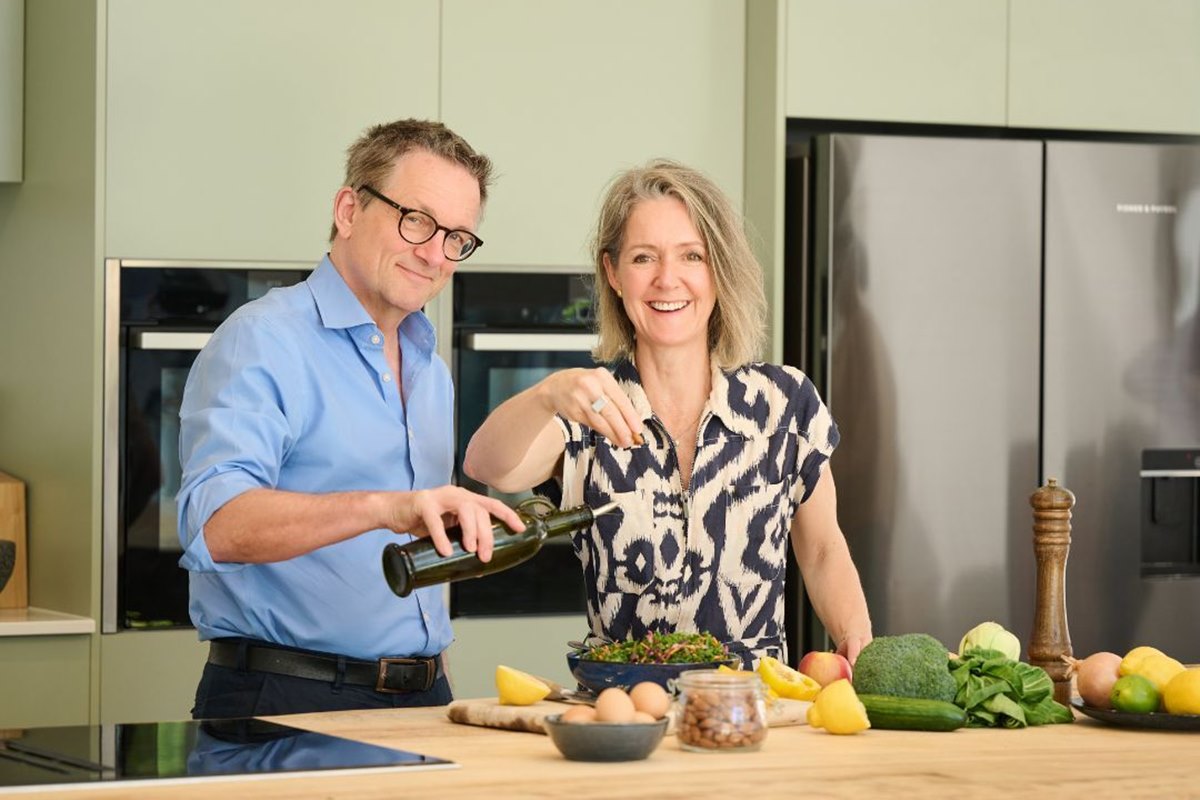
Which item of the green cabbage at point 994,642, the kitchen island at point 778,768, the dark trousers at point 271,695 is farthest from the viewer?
the dark trousers at point 271,695

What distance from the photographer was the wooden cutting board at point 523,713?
1.82m

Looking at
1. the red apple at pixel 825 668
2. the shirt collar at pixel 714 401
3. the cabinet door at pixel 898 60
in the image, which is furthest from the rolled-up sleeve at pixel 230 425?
the cabinet door at pixel 898 60

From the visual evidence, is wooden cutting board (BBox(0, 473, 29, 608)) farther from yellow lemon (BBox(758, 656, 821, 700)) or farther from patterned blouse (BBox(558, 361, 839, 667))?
yellow lemon (BBox(758, 656, 821, 700))

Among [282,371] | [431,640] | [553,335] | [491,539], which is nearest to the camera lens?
[491,539]

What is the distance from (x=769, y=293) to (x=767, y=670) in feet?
5.69

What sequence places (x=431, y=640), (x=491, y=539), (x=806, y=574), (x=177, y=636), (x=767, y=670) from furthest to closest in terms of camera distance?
(x=177, y=636), (x=806, y=574), (x=431, y=640), (x=767, y=670), (x=491, y=539)

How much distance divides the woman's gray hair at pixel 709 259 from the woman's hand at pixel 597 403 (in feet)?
1.39

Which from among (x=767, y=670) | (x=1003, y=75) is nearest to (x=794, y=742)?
(x=767, y=670)

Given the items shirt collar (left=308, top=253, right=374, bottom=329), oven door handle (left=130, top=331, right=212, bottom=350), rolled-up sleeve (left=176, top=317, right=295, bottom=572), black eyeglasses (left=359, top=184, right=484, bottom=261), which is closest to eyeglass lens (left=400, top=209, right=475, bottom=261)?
black eyeglasses (left=359, top=184, right=484, bottom=261)

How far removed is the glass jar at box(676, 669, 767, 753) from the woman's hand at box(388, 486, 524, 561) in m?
0.26

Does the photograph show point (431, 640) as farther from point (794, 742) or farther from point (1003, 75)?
point (1003, 75)

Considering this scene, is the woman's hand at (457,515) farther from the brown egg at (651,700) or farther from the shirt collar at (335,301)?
the shirt collar at (335,301)

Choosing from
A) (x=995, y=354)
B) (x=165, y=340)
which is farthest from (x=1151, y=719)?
(x=165, y=340)

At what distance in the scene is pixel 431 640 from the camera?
2303 millimetres
